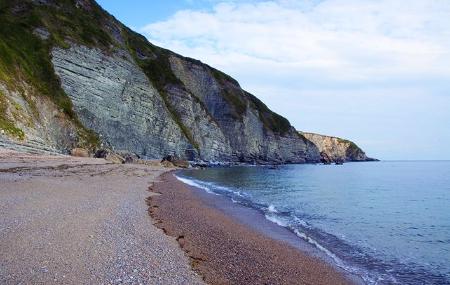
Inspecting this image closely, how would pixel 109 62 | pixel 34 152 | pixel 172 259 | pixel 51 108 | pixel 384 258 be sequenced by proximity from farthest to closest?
pixel 109 62
pixel 51 108
pixel 34 152
pixel 384 258
pixel 172 259

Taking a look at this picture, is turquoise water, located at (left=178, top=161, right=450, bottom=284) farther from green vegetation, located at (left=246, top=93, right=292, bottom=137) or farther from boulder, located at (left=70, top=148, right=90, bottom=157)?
green vegetation, located at (left=246, top=93, right=292, bottom=137)

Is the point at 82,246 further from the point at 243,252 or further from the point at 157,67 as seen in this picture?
the point at 157,67

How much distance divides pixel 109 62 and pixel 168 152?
2206cm

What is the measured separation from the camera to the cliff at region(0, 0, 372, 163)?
59.4 metres

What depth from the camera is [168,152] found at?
86.4m

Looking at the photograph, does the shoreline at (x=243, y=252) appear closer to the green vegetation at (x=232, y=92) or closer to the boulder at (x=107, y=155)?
the boulder at (x=107, y=155)

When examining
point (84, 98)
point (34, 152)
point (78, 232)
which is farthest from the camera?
point (84, 98)

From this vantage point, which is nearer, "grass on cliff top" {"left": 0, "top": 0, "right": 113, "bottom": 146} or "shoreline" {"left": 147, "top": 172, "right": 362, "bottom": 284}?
"shoreline" {"left": 147, "top": 172, "right": 362, "bottom": 284}

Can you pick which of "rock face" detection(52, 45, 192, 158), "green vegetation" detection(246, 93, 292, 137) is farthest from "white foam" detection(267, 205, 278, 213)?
"green vegetation" detection(246, 93, 292, 137)

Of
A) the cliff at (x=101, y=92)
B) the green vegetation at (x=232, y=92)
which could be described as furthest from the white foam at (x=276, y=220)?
the green vegetation at (x=232, y=92)

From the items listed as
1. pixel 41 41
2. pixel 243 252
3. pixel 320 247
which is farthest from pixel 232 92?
pixel 243 252

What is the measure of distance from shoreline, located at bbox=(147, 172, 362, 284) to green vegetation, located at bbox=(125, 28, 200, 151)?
249 ft

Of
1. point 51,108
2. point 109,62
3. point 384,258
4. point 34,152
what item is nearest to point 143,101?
point 109,62

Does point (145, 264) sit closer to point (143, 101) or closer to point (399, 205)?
point (399, 205)
